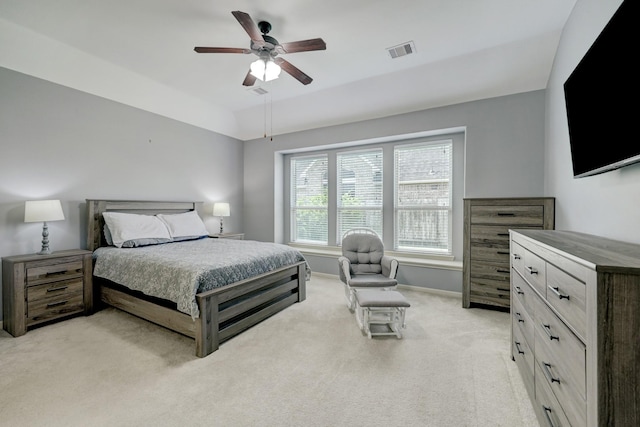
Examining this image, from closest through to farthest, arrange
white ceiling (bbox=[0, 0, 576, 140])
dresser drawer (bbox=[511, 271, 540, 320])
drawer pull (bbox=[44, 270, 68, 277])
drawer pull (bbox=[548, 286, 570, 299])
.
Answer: drawer pull (bbox=[548, 286, 570, 299]) → dresser drawer (bbox=[511, 271, 540, 320]) → white ceiling (bbox=[0, 0, 576, 140]) → drawer pull (bbox=[44, 270, 68, 277])

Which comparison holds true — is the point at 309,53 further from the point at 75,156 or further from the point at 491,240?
the point at 75,156

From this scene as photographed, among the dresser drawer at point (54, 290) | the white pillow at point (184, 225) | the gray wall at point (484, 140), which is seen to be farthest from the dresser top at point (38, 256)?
the gray wall at point (484, 140)

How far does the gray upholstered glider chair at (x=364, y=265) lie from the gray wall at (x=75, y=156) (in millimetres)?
3121

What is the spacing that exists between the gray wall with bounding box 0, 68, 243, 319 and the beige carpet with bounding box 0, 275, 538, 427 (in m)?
1.32

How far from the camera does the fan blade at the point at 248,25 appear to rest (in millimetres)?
2014

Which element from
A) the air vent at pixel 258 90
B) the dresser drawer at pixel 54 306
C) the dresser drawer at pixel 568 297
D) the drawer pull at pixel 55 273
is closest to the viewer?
the dresser drawer at pixel 568 297

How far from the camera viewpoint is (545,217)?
292 centimetres

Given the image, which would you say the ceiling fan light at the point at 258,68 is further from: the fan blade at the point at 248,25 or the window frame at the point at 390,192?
the window frame at the point at 390,192

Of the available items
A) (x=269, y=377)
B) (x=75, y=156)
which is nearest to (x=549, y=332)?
(x=269, y=377)

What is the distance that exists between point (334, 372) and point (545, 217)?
9.29ft

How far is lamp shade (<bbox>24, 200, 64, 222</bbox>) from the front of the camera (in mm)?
2748

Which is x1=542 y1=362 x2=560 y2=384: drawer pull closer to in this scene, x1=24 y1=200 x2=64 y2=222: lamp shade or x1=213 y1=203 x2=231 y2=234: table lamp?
x1=24 y1=200 x2=64 y2=222: lamp shade

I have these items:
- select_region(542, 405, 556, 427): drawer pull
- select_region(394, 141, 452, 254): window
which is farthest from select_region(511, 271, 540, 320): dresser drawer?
select_region(394, 141, 452, 254): window

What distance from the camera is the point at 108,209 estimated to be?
11.9 ft
